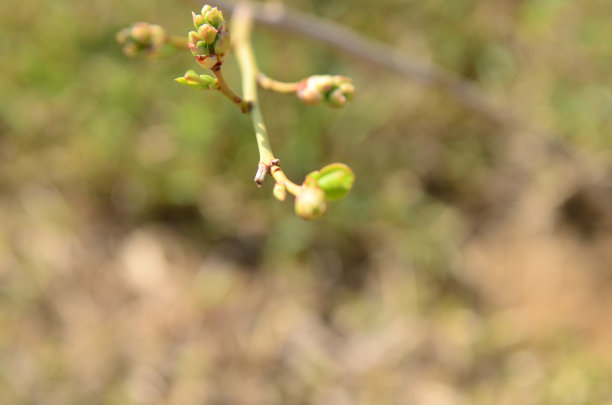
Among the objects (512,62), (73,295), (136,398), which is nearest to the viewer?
(136,398)

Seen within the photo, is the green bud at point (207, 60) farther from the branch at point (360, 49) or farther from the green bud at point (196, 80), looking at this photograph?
the branch at point (360, 49)

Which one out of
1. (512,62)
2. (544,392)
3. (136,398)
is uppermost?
(512,62)

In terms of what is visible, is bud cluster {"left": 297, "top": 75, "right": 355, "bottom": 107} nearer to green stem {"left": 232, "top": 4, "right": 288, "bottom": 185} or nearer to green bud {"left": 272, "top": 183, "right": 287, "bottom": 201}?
green stem {"left": 232, "top": 4, "right": 288, "bottom": 185}

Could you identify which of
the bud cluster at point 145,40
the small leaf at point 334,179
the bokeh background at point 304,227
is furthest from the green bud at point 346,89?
the bokeh background at point 304,227

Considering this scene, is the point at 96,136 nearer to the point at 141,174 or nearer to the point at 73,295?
the point at 141,174

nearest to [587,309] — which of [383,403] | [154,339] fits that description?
[383,403]

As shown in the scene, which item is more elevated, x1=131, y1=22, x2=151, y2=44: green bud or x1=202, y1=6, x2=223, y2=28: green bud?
x1=131, y1=22, x2=151, y2=44: green bud

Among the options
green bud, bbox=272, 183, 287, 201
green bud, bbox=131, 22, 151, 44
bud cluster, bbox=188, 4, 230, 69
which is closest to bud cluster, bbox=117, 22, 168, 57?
green bud, bbox=131, 22, 151, 44
